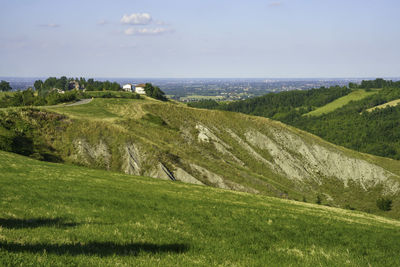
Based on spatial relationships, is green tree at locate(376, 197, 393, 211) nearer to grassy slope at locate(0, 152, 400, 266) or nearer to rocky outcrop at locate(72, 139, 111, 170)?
rocky outcrop at locate(72, 139, 111, 170)

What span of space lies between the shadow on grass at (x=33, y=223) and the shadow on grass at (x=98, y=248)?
154 inches

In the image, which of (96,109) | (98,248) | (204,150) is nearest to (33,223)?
(98,248)

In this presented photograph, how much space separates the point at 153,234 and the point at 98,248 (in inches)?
129

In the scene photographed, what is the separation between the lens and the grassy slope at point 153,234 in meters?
9.58

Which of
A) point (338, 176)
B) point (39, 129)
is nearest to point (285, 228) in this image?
point (39, 129)

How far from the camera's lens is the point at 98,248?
10.1 meters

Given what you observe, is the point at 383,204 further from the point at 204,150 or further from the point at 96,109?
the point at 96,109

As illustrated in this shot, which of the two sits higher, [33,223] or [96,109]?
[96,109]

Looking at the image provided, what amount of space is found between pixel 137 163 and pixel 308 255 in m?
51.0

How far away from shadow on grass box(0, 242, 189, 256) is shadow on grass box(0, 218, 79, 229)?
3910mm

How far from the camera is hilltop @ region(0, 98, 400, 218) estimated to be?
5869 centimetres

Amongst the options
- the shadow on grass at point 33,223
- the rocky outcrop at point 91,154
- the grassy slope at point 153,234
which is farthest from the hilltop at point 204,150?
the shadow on grass at point 33,223

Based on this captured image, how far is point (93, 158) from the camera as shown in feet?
190

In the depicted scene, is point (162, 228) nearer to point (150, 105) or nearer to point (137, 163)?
point (137, 163)
